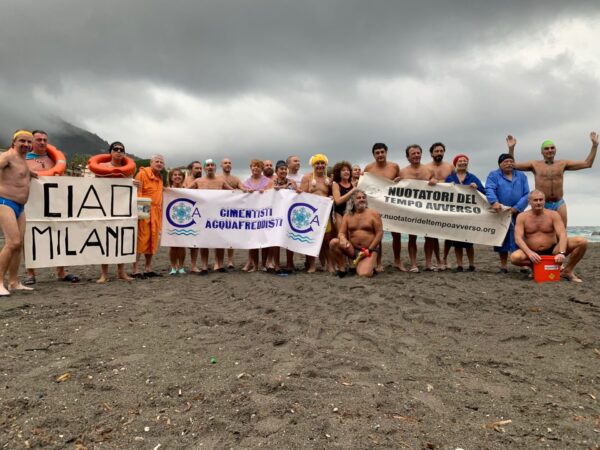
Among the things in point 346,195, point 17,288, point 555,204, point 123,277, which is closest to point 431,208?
point 346,195

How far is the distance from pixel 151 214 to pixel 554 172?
20.9ft

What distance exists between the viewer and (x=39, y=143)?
5707 millimetres

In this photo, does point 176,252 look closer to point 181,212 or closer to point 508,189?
point 181,212

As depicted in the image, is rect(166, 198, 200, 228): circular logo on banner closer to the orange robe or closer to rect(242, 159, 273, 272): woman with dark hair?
the orange robe

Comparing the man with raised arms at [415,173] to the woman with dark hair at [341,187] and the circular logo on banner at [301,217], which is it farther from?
the circular logo on banner at [301,217]

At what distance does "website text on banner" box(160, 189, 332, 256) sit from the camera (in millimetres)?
6828

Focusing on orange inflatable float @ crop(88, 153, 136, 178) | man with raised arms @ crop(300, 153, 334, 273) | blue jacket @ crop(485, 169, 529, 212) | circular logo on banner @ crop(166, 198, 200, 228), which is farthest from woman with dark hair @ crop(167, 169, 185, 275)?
blue jacket @ crop(485, 169, 529, 212)

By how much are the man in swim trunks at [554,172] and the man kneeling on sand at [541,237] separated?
42 centimetres

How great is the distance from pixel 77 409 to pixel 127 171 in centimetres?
448

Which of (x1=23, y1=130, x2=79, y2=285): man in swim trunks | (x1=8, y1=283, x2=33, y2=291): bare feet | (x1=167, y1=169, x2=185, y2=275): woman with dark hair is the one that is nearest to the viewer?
(x1=8, y1=283, x2=33, y2=291): bare feet

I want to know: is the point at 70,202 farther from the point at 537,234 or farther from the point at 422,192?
the point at 537,234

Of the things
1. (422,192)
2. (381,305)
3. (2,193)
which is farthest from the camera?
(422,192)

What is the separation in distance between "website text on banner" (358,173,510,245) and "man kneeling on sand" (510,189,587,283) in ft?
3.09

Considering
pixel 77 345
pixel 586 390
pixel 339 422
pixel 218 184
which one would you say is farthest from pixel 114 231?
pixel 586 390
